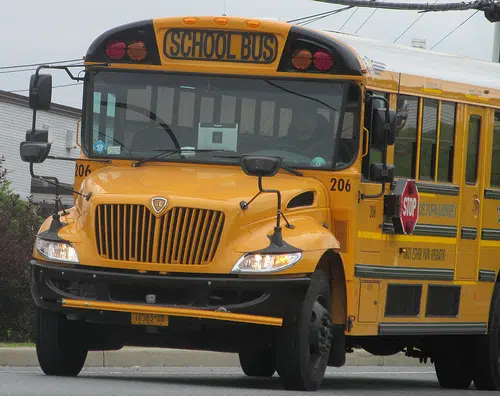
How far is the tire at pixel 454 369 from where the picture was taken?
→ 13906 millimetres

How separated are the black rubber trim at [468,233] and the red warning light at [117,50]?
327 cm

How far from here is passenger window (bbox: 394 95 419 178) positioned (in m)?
12.1

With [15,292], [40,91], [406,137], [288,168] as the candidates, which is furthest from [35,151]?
[15,292]

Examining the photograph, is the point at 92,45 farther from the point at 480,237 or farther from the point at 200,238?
the point at 480,237

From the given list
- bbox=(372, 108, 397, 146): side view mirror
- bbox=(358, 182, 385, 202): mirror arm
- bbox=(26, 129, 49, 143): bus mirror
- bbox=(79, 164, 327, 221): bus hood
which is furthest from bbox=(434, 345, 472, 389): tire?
bbox=(26, 129, 49, 143): bus mirror

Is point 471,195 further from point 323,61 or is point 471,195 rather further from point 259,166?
point 259,166

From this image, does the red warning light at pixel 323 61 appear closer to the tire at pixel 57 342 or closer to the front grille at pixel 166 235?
the front grille at pixel 166 235

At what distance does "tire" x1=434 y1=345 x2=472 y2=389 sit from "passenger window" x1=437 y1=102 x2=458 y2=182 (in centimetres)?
198

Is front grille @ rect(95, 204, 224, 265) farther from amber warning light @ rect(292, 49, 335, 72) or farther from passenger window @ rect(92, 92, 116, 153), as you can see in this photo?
amber warning light @ rect(292, 49, 335, 72)

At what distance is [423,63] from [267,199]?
9.18ft

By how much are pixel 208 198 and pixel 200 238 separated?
29 cm

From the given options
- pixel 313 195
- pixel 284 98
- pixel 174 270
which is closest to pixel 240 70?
pixel 284 98

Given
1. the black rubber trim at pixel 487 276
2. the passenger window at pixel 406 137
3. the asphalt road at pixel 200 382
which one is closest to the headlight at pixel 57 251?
the asphalt road at pixel 200 382

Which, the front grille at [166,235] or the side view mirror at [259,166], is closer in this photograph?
the front grille at [166,235]
